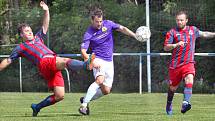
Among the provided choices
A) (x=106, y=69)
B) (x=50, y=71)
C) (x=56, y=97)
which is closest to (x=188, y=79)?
(x=106, y=69)

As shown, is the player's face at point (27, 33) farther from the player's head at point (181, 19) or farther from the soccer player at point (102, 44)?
the player's head at point (181, 19)

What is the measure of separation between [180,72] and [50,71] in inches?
95.5

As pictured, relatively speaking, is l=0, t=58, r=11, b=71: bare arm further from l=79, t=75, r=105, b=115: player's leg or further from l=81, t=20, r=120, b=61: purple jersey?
l=81, t=20, r=120, b=61: purple jersey

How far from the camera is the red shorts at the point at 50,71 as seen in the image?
10562 millimetres

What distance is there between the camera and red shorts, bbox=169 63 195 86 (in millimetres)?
11539

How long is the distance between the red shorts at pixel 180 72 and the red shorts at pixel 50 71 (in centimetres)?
210

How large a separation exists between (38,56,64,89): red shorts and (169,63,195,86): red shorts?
210cm

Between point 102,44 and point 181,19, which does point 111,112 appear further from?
point 181,19

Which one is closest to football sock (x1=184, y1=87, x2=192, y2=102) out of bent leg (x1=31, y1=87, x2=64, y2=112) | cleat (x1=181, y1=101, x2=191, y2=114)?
cleat (x1=181, y1=101, x2=191, y2=114)

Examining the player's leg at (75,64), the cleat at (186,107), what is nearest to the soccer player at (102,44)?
the player's leg at (75,64)

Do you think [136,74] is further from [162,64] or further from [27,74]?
[27,74]

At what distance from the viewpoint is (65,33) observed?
25.5 m

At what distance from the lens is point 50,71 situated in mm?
10664

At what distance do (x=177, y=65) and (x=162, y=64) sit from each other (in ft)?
38.8
